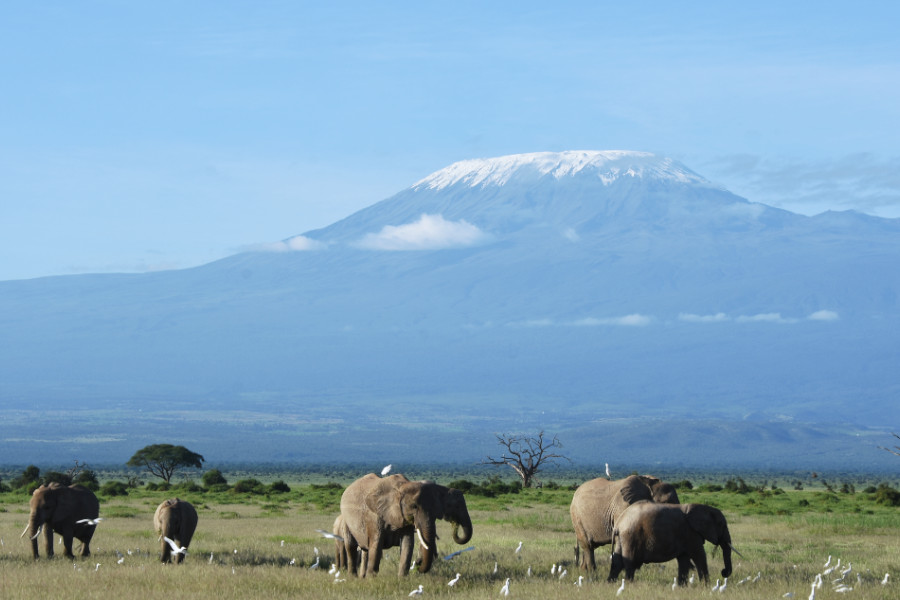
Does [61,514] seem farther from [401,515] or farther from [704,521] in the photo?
[704,521]

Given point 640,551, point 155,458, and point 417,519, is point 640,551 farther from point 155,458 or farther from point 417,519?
point 155,458

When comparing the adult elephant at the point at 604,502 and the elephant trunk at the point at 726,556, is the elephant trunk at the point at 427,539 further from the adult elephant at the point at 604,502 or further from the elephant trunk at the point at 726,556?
the elephant trunk at the point at 726,556

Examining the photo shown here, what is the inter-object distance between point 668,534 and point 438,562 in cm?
465

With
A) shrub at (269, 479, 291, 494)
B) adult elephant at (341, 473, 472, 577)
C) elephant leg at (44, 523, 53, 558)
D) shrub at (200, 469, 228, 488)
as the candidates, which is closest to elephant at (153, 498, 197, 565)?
elephant leg at (44, 523, 53, 558)

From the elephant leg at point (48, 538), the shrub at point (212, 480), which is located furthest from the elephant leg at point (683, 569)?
the shrub at point (212, 480)

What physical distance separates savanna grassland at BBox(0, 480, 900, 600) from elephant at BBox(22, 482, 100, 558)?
0.46 meters

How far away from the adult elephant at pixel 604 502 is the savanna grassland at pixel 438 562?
0.61 meters

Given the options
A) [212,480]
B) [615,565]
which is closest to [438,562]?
[615,565]

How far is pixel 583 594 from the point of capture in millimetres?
17891

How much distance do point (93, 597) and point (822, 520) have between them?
2799 centimetres

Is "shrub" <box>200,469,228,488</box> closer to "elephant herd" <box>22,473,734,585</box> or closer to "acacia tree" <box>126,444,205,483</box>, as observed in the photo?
"acacia tree" <box>126,444,205,483</box>

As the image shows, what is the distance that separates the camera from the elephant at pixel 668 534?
1903 centimetres

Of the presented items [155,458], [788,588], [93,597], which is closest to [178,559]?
[93,597]

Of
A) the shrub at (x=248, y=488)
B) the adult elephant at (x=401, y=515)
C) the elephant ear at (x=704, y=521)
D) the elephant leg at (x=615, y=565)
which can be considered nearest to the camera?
the adult elephant at (x=401, y=515)
